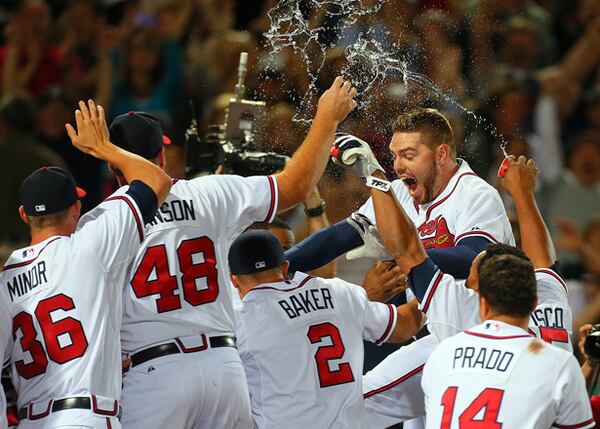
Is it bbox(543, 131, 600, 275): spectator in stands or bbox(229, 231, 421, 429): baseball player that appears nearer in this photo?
bbox(229, 231, 421, 429): baseball player

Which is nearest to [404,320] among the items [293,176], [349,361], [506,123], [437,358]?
[349,361]

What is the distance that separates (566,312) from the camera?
5160 millimetres

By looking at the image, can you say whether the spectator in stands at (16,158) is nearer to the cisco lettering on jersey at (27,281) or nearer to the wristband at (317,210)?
the wristband at (317,210)

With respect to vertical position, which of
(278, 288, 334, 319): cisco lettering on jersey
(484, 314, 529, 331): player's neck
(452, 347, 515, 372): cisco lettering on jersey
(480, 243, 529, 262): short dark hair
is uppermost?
(480, 243, 529, 262): short dark hair

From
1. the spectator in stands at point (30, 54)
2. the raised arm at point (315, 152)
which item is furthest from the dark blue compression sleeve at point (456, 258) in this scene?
the spectator in stands at point (30, 54)

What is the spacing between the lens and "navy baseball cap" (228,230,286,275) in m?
5.21

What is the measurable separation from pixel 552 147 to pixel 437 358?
17.9 feet

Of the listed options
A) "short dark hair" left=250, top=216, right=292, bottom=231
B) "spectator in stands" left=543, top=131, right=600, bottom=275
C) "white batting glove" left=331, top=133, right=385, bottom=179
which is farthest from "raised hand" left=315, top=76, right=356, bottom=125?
"spectator in stands" left=543, top=131, right=600, bottom=275

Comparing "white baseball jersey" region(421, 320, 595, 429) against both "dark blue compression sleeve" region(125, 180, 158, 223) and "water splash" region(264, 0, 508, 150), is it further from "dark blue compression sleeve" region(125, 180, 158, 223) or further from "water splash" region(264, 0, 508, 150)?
"water splash" region(264, 0, 508, 150)

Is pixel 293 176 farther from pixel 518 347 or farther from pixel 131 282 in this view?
pixel 518 347

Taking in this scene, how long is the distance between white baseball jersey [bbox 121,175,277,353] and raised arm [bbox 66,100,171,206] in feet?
0.67

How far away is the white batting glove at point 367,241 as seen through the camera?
5.55m

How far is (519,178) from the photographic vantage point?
549 cm

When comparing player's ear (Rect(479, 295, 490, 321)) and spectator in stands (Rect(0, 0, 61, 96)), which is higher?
spectator in stands (Rect(0, 0, 61, 96))
